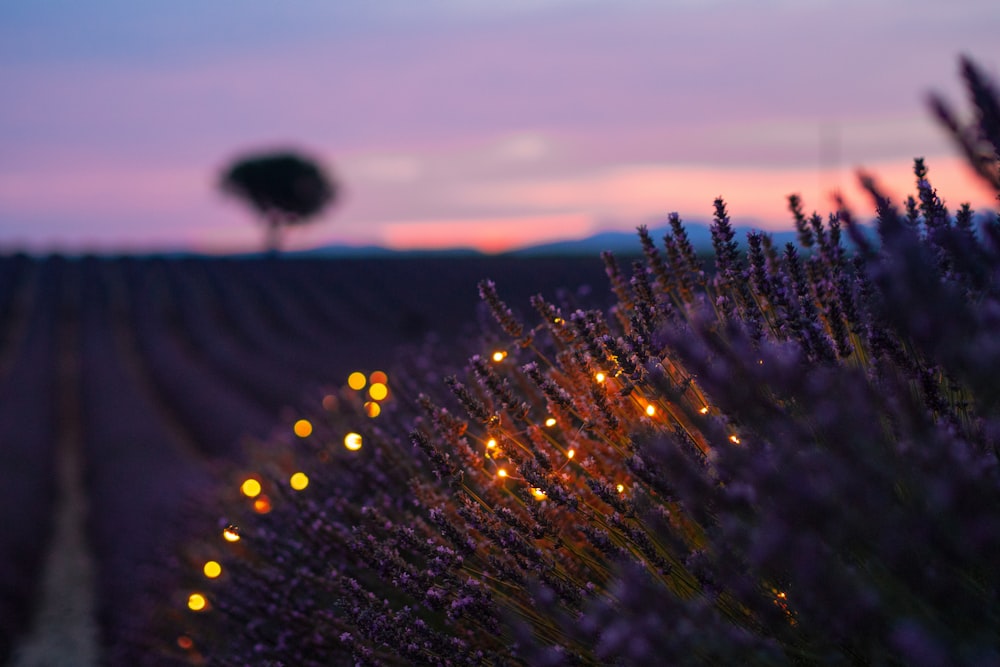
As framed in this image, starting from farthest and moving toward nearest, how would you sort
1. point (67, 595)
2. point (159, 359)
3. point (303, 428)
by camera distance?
point (159, 359) < point (67, 595) < point (303, 428)

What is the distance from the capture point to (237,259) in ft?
151

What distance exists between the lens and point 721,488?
5.51 ft

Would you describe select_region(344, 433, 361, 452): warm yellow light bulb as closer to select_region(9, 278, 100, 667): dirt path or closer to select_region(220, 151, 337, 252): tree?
select_region(9, 278, 100, 667): dirt path

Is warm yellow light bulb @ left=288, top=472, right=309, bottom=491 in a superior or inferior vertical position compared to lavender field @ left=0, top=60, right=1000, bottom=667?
inferior

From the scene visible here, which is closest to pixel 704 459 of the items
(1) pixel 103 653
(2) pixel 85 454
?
(1) pixel 103 653

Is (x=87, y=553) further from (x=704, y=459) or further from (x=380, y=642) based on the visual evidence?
(x=704, y=459)

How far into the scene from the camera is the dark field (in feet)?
25.2

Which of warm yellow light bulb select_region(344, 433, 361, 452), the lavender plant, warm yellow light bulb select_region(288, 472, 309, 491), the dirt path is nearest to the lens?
the lavender plant

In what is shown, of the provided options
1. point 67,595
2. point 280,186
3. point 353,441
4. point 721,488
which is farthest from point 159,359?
point 280,186

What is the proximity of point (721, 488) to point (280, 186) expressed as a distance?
5999 cm

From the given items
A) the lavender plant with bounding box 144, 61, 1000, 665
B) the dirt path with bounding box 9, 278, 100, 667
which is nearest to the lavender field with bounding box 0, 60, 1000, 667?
the lavender plant with bounding box 144, 61, 1000, 665

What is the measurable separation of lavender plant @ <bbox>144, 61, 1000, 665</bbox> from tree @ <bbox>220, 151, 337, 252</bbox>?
190 feet

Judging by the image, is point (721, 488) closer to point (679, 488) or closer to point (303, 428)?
point (679, 488)

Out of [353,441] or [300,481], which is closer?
[353,441]
